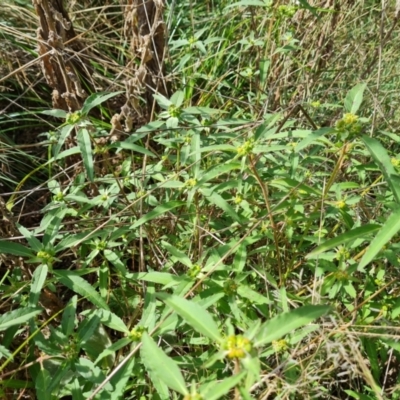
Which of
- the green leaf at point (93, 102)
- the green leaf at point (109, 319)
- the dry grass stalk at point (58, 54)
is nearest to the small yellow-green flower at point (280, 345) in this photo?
the green leaf at point (109, 319)

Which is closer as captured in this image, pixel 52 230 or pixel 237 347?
pixel 237 347

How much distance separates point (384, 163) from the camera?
1114 millimetres

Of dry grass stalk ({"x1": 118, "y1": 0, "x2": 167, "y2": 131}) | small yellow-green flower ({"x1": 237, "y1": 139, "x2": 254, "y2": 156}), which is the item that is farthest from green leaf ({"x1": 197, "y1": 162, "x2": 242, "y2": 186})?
dry grass stalk ({"x1": 118, "y1": 0, "x2": 167, "y2": 131})

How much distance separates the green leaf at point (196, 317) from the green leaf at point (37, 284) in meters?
0.50

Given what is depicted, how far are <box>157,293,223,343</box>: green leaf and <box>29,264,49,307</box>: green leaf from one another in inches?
19.8

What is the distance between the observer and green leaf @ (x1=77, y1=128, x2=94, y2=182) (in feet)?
4.73

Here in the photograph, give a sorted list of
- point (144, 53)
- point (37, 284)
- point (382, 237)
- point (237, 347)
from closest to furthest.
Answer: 1. point (237, 347)
2. point (382, 237)
3. point (37, 284)
4. point (144, 53)

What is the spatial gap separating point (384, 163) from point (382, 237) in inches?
6.5

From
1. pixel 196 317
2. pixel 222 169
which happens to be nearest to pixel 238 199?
pixel 222 169

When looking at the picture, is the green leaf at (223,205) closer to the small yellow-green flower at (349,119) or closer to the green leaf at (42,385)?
the small yellow-green flower at (349,119)

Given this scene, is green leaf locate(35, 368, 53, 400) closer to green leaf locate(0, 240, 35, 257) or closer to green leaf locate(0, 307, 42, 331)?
green leaf locate(0, 307, 42, 331)

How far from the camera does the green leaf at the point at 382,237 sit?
1033 millimetres

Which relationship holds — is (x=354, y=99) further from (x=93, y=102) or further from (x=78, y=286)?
(x=78, y=286)

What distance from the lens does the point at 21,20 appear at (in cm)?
271
